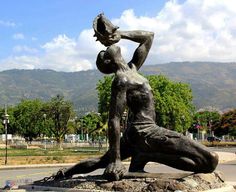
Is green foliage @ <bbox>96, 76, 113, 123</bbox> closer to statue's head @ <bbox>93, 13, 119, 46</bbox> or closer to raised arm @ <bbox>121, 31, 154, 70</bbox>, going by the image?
raised arm @ <bbox>121, 31, 154, 70</bbox>

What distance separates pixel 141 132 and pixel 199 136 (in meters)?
74.5

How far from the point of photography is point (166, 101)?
46594 millimetres

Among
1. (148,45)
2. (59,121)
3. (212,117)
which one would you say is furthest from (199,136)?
(148,45)

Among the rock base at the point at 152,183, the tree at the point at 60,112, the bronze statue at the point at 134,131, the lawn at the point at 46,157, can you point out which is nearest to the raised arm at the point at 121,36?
the bronze statue at the point at 134,131

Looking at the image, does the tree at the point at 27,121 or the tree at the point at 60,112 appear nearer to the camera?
the tree at the point at 60,112

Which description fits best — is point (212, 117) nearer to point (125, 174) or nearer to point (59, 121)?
point (59, 121)

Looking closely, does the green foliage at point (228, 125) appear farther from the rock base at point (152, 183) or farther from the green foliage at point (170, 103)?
the rock base at point (152, 183)

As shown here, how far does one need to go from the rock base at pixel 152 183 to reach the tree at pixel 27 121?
64.5m

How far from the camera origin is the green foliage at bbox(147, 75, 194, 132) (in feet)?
151

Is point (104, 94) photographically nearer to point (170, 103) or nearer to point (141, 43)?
point (170, 103)

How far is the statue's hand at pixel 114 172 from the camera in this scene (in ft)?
27.5

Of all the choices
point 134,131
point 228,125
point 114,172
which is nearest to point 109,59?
point 134,131

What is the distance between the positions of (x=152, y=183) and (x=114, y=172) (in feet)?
2.64

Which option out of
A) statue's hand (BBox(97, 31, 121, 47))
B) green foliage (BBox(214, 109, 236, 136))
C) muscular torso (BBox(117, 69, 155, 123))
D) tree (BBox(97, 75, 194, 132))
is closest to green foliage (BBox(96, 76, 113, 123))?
tree (BBox(97, 75, 194, 132))
